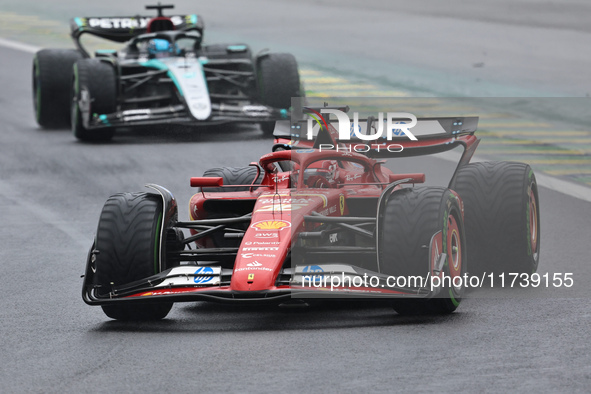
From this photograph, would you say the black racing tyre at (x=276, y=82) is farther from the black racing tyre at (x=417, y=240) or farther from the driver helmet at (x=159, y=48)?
the black racing tyre at (x=417, y=240)

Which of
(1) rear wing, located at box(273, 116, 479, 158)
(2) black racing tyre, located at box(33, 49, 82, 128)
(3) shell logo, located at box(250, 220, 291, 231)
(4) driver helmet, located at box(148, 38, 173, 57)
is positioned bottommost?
(2) black racing tyre, located at box(33, 49, 82, 128)

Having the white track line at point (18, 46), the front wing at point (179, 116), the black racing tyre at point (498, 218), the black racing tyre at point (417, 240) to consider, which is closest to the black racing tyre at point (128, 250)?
the black racing tyre at point (417, 240)

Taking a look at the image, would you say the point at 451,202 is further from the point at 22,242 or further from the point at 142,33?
the point at 142,33

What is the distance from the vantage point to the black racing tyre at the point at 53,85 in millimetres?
18734

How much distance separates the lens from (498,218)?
886cm

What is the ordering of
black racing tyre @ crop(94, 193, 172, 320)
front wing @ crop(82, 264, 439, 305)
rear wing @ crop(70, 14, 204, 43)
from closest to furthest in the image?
front wing @ crop(82, 264, 439, 305)
black racing tyre @ crop(94, 193, 172, 320)
rear wing @ crop(70, 14, 204, 43)

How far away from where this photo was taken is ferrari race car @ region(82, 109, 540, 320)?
7.55 meters

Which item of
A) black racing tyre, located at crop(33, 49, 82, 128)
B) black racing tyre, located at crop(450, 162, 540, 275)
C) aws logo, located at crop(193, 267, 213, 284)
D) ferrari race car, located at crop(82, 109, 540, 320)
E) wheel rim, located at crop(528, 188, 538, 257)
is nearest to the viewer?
ferrari race car, located at crop(82, 109, 540, 320)

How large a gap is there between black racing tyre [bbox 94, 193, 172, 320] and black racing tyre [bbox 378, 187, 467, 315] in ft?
5.09

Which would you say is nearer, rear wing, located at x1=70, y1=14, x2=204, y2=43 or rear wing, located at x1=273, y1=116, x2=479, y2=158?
rear wing, located at x1=273, y1=116, x2=479, y2=158

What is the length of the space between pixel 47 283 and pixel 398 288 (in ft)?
11.0

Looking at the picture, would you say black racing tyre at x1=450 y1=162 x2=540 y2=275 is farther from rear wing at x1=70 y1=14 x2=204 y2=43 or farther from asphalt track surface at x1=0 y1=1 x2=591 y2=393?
rear wing at x1=70 y1=14 x2=204 y2=43

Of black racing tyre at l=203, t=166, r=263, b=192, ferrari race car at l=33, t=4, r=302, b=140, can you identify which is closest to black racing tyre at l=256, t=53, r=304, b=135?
ferrari race car at l=33, t=4, r=302, b=140

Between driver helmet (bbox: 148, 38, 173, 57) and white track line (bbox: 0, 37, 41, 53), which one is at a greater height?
driver helmet (bbox: 148, 38, 173, 57)
